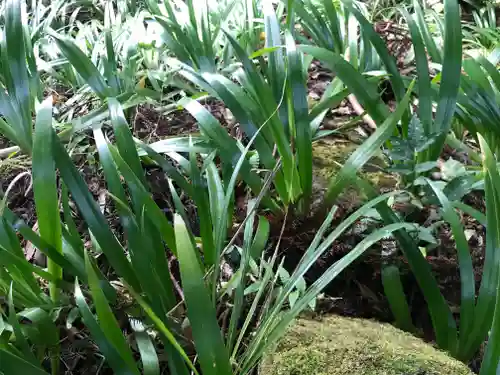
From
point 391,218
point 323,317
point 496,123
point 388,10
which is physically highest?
point 388,10

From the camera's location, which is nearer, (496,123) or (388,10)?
(496,123)

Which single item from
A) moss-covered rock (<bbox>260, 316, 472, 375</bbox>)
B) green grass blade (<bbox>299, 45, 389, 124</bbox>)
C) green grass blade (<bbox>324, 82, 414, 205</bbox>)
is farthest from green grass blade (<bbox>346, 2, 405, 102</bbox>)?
moss-covered rock (<bbox>260, 316, 472, 375</bbox>)

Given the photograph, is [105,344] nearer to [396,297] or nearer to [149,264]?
[149,264]

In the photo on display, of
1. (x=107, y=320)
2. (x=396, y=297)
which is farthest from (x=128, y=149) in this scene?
(x=396, y=297)

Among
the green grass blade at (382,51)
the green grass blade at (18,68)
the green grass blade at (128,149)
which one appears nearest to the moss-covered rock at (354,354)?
the green grass blade at (128,149)

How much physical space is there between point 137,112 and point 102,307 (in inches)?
34.4

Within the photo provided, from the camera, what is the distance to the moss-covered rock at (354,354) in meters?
0.74

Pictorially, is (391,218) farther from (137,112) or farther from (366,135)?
(137,112)

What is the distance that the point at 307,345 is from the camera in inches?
31.9

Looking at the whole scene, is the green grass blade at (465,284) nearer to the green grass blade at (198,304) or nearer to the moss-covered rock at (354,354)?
the moss-covered rock at (354,354)

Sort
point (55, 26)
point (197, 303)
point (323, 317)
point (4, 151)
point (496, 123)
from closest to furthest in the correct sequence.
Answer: point (197, 303) < point (323, 317) < point (496, 123) < point (4, 151) < point (55, 26)

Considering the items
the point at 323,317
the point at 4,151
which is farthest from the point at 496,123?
the point at 4,151

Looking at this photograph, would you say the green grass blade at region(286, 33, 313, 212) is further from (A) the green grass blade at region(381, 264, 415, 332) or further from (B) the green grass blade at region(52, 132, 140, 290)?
(B) the green grass blade at region(52, 132, 140, 290)

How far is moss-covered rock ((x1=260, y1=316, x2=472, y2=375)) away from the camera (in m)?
0.74
